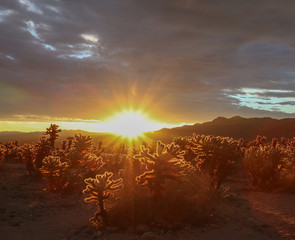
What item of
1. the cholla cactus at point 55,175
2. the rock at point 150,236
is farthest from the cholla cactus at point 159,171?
the cholla cactus at point 55,175

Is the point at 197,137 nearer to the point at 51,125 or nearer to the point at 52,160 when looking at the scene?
the point at 52,160

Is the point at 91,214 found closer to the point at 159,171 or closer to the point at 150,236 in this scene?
the point at 159,171

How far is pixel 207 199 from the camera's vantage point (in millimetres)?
12500

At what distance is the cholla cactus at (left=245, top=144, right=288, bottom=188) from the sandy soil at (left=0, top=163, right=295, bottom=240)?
147cm

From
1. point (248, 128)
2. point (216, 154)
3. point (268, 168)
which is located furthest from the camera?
point (248, 128)

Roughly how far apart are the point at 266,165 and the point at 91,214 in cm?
1141

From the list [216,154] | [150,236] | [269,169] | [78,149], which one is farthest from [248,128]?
[150,236]

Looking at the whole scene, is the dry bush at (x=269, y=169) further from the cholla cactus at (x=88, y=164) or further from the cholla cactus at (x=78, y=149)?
the cholla cactus at (x=78, y=149)

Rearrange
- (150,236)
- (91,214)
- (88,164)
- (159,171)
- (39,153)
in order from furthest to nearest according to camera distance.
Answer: (39,153) → (88,164) → (91,214) → (159,171) → (150,236)

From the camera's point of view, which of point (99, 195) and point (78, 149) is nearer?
point (99, 195)

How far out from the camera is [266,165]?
17.1 m

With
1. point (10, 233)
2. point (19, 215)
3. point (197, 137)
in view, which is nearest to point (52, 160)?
point (19, 215)

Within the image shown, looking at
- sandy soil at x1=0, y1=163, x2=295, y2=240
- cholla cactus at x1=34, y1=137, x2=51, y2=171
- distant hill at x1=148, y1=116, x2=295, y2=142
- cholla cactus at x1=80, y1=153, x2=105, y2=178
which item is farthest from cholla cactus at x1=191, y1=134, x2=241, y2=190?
distant hill at x1=148, y1=116, x2=295, y2=142

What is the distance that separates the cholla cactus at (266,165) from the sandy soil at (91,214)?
1.47 m
